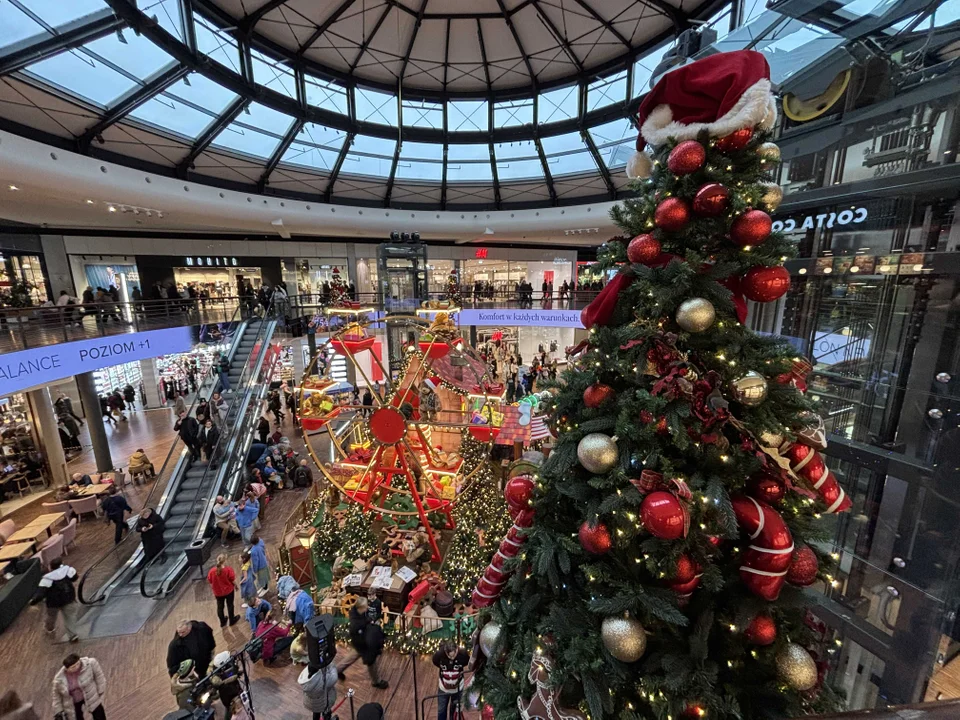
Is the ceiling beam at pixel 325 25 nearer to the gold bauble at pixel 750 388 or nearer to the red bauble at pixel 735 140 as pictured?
the red bauble at pixel 735 140

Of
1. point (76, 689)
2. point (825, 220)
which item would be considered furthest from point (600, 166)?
point (76, 689)

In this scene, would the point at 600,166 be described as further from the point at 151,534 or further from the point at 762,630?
the point at 151,534

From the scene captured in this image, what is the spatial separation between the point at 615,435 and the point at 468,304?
16.2m

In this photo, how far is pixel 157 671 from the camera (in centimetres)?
507

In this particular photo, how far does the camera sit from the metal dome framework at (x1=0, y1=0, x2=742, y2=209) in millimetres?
8078

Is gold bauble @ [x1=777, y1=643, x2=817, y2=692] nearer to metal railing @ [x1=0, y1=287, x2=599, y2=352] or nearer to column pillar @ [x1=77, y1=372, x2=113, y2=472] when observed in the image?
metal railing @ [x1=0, y1=287, x2=599, y2=352]

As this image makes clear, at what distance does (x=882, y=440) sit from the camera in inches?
145

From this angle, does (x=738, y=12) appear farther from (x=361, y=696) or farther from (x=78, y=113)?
(x=78, y=113)

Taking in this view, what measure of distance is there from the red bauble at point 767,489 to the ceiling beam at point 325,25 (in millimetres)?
12240

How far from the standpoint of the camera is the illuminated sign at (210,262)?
18.2m

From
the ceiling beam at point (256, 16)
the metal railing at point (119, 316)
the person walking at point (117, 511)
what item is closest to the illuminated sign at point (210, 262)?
the metal railing at point (119, 316)

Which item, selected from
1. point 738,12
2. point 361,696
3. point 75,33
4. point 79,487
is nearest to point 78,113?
point 75,33

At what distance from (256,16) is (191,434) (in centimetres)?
935

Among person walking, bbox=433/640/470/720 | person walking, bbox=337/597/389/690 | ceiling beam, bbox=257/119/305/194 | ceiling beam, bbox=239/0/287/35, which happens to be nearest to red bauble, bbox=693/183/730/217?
person walking, bbox=433/640/470/720
